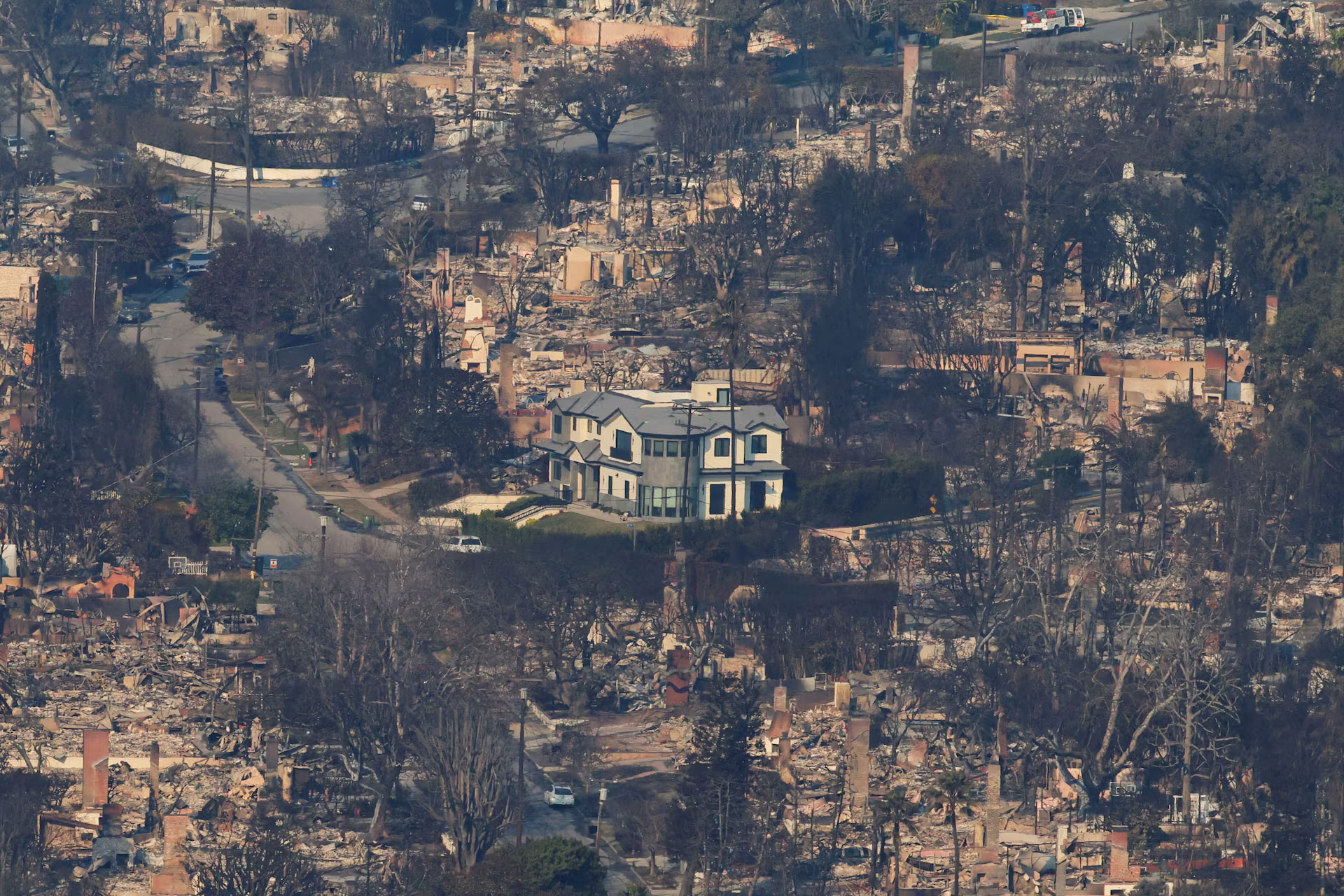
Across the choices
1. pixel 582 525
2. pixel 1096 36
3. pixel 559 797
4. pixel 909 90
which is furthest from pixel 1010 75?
pixel 559 797

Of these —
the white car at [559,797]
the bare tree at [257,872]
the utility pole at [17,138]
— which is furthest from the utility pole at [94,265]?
the bare tree at [257,872]

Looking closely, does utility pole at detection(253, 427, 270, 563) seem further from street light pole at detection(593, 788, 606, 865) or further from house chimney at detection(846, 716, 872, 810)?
house chimney at detection(846, 716, 872, 810)

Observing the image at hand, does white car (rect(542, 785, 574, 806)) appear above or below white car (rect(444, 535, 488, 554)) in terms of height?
below

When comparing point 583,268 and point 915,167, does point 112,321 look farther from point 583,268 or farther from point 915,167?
point 915,167

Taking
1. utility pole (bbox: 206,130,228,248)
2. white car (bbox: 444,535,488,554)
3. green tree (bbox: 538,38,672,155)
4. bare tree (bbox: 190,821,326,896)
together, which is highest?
green tree (bbox: 538,38,672,155)

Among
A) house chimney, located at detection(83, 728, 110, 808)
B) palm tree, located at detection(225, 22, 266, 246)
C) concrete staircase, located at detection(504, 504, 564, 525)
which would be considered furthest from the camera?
palm tree, located at detection(225, 22, 266, 246)

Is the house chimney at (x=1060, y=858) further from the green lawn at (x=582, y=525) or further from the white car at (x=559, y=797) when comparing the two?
the green lawn at (x=582, y=525)

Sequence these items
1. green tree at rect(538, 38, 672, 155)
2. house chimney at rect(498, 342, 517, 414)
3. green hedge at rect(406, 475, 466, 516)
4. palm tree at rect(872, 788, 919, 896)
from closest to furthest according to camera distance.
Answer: palm tree at rect(872, 788, 919, 896), green hedge at rect(406, 475, 466, 516), house chimney at rect(498, 342, 517, 414), green tree at rect(538, 38, 672, 155)

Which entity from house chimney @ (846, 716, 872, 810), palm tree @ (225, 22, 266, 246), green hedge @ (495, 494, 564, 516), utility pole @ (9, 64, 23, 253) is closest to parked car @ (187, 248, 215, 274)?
palm tree @ (225, 22, 266, 246)

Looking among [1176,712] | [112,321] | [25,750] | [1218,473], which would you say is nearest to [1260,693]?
[1176,712]
